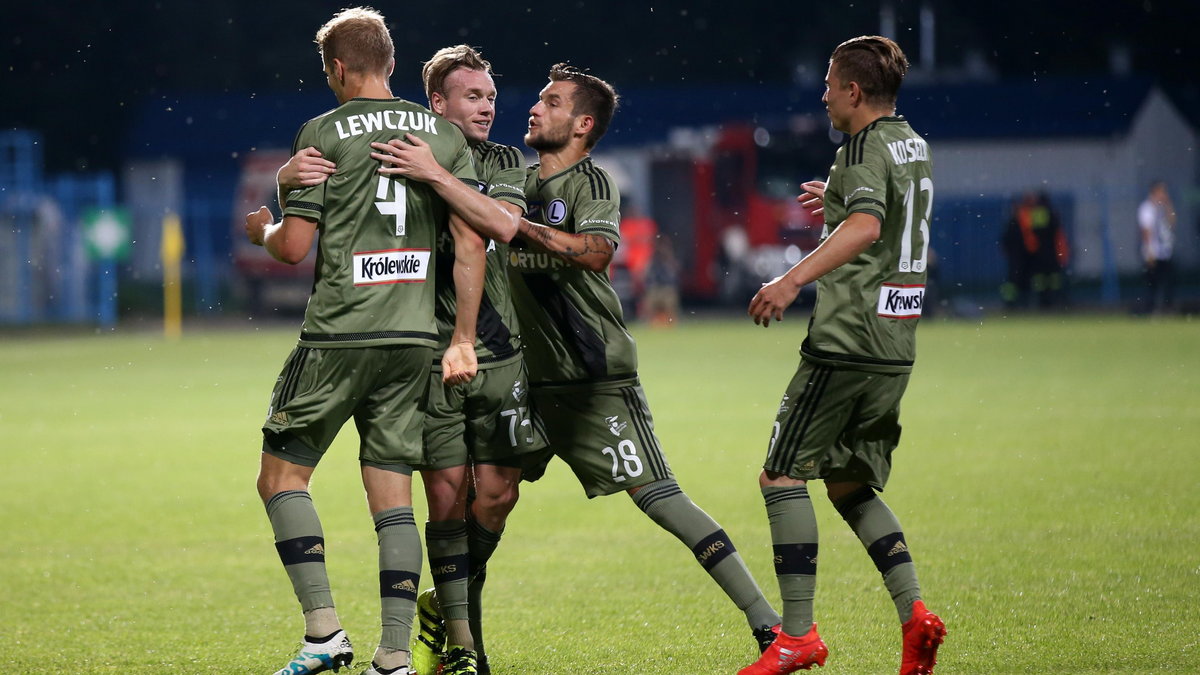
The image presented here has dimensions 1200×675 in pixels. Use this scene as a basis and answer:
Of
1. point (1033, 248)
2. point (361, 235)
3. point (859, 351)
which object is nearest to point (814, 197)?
point (859, 351)

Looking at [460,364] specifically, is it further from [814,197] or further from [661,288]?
[661,288]

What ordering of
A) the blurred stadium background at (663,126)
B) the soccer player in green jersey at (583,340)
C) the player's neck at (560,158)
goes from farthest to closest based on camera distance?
the blurred stadium background at (663,126) → the player's neck at (560,158) → the soccer player in green jersey at (583,340)

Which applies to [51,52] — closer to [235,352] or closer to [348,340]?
[235,352]

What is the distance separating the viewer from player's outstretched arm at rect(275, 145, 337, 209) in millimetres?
4578

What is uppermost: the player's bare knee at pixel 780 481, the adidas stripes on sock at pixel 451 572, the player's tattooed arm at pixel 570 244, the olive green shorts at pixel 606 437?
the player's tattooed arm at pixel 570 244

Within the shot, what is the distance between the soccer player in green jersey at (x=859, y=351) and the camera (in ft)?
15.5

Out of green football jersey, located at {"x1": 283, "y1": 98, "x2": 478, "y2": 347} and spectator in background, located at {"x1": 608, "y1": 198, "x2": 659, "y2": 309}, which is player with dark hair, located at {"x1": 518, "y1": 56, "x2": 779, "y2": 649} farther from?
spectator in background, located at {"x1": 608, "y1": 198, "x2": 659, "y2": 309}

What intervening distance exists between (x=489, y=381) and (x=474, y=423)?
6.8 inches

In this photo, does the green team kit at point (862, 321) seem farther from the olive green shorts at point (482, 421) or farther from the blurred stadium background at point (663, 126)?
the blurred stadium background at point (663, 126)

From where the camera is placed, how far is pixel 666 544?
7.59m

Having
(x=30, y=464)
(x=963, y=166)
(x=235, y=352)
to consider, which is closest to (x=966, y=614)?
(x=30, y=464)

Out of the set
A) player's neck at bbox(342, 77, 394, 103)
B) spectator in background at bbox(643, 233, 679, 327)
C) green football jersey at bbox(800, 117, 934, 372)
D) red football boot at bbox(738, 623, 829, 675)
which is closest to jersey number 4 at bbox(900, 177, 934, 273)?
green football jersey at bbox(800, 117, 934, 372)

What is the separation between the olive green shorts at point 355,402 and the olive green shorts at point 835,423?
3.89ft

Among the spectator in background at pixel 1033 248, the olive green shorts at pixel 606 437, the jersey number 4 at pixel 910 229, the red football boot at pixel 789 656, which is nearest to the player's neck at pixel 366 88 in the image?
the olive green shorts at pixel 606 437
